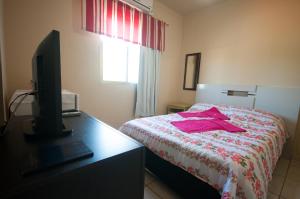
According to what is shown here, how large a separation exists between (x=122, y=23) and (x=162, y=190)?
95.4 inches

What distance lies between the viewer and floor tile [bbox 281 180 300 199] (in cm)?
148

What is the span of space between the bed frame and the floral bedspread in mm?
111

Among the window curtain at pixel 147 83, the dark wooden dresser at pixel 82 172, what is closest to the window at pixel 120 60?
the window curtain at pixel 147 83

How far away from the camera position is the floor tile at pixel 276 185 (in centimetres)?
154

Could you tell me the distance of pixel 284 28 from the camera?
222 cm

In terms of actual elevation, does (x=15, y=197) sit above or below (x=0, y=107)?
below

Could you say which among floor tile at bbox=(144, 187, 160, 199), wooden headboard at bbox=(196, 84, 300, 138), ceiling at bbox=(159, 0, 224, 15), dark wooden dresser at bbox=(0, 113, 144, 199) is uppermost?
ceiling at bbox=(159, 0, 224, 15)

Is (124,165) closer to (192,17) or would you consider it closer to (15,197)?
(15,197)

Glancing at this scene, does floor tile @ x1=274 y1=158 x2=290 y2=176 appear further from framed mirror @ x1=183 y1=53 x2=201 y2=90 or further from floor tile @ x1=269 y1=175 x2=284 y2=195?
framed mirror @ x1=183 y1=53 x2=201 y2=90

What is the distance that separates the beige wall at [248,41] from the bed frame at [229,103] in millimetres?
166

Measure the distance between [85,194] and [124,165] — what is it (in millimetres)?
172

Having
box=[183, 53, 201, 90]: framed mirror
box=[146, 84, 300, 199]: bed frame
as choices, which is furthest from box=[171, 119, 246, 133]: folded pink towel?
box=[183, 53, 201, 90]: framed mirror

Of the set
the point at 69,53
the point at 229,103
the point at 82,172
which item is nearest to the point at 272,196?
the point at 229,103

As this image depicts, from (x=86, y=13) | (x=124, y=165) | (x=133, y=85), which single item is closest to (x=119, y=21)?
(x=86, y=13)
